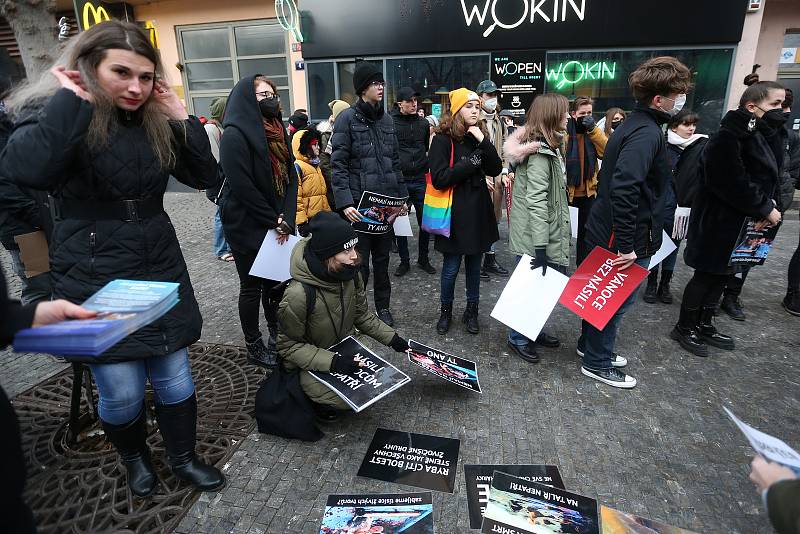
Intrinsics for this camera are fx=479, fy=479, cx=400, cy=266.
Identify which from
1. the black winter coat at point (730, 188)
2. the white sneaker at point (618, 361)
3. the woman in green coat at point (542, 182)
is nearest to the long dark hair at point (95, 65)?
the woman in green coat at point (542, 182)

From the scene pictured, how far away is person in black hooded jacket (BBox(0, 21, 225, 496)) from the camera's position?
1.75 m

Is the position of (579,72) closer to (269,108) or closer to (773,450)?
(269,108)

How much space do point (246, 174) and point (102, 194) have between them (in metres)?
1.25

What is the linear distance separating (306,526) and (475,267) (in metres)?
2.48

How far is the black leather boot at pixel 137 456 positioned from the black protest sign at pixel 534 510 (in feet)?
5.32

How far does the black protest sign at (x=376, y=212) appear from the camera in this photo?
3992mm

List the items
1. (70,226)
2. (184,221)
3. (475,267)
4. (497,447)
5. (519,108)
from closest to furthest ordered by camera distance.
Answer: (70,226) < (497,447) < (475,267) < (184,221) < (519,108)

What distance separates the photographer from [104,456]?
8.68ft

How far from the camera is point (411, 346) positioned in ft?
10.1

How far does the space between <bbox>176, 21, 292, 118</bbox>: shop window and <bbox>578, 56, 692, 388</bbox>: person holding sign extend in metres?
9.50

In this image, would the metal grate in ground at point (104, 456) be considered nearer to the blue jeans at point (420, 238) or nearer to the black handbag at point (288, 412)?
the black handbag at point (288, 412)

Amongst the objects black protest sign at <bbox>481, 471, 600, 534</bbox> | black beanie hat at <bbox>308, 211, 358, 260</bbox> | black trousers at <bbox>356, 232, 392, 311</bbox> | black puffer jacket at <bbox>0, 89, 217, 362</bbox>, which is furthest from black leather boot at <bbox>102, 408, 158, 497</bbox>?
black trousers at <bbox>356, 232, 392, 311</bbox>

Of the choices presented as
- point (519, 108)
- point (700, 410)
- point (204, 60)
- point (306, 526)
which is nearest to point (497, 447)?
point (306, 526)

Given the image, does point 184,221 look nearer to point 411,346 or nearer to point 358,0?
point 358,0
